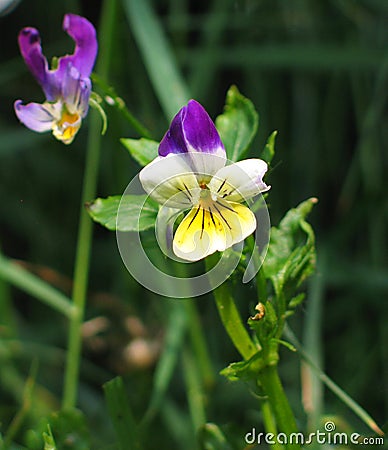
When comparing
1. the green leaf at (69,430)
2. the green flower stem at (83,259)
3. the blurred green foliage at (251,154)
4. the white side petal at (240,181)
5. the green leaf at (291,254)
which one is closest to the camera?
the white side petal at (240,181)

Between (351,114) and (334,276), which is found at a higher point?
(351,114)

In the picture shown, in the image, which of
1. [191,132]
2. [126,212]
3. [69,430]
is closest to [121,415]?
[69,430]

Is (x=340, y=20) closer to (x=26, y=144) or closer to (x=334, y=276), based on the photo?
(x=334, y=276)

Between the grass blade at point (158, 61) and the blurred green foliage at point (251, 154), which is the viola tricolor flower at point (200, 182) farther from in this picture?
the blurred green foliage at point (251, 154)

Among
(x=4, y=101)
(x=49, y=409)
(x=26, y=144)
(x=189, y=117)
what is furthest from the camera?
(x=4, y=101)

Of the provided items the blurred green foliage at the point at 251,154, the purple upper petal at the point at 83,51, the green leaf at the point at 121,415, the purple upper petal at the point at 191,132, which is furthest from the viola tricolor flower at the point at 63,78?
the blurred green foliage at the point at 251,154

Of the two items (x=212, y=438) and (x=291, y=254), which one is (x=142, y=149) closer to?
(x=291, y=254)

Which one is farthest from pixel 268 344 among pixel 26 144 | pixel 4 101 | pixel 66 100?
pixel 4 101
